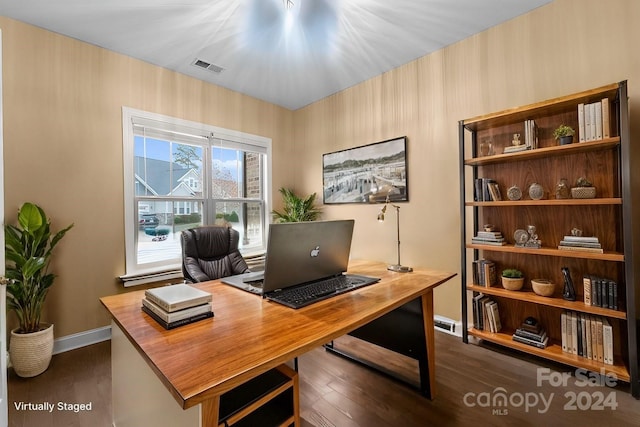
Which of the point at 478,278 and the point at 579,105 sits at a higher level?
the point at 579,105

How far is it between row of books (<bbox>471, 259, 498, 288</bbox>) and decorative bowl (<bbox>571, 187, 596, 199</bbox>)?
2.64 ft

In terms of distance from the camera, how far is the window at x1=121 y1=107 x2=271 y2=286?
9.66ft

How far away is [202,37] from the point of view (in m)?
2.58

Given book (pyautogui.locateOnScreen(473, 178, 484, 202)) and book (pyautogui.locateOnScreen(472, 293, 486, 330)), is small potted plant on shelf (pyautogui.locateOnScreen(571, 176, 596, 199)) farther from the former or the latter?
book (pyautogui.locateOnScreen(472, 293, 486, 330))

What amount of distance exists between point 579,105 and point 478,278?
1482 millimetres

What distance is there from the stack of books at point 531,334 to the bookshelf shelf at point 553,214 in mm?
41

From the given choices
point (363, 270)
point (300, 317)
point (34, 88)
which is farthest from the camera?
point (34, 88)

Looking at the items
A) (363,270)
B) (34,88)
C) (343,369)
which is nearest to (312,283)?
(363,270)

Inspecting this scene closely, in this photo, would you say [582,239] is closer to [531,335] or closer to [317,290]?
[531,335]

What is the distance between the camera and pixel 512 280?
2309 mm

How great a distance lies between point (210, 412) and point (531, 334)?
2462mm

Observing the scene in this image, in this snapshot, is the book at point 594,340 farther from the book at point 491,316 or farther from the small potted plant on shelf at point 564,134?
the small potted plant on shelf at point 564,134

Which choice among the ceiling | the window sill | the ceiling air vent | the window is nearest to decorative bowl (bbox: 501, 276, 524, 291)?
the ceiling

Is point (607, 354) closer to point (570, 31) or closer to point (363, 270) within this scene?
point (363, 270)
